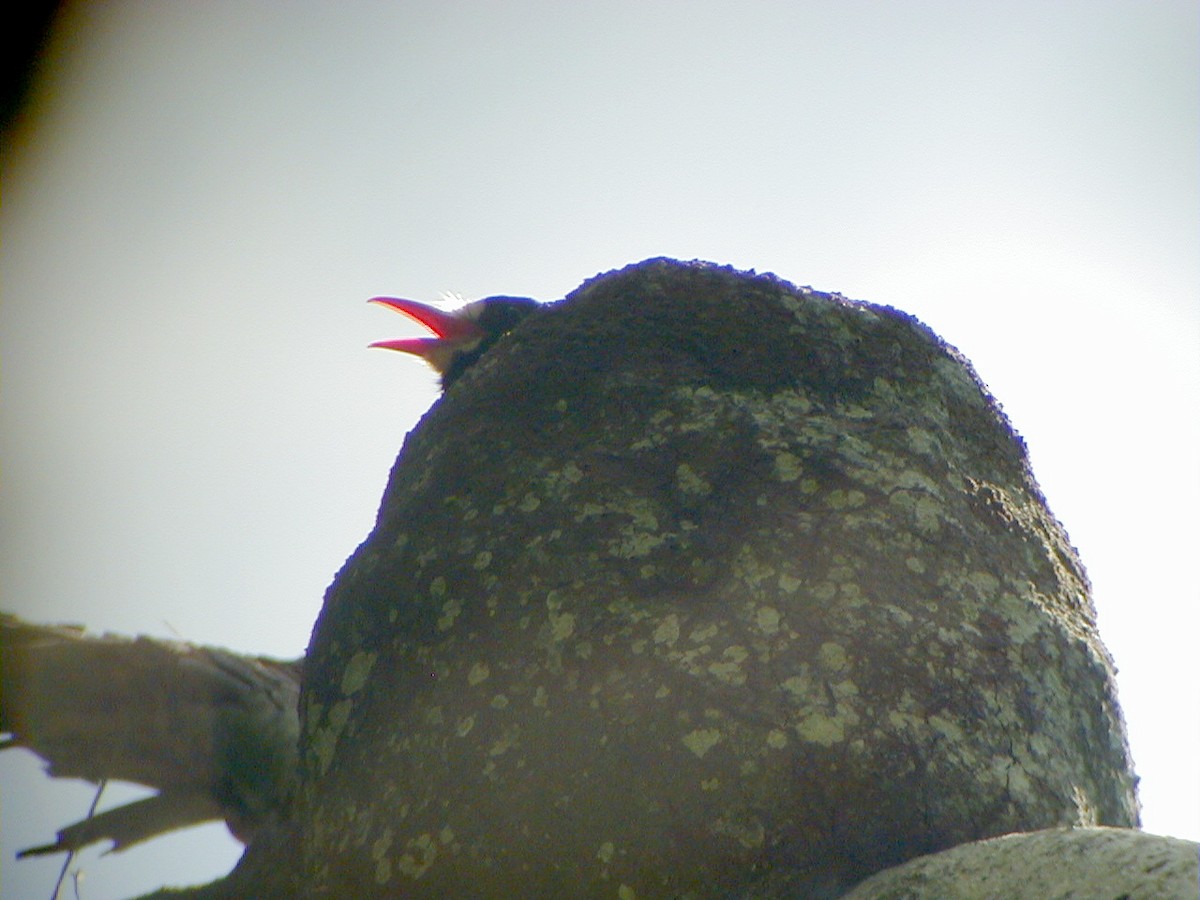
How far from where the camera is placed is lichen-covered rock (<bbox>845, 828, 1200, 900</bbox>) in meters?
1.21

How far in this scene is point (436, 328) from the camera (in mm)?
4219

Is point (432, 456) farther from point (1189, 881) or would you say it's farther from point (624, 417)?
point (1189, 881)

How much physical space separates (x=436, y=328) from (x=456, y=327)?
0.08 m

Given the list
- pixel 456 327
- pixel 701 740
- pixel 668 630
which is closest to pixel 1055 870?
pixel 701 740

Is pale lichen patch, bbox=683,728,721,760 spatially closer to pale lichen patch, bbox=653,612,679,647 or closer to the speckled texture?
the speckled texture

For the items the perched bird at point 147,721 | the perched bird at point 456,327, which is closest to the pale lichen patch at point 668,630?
the perched bird at point 147,721

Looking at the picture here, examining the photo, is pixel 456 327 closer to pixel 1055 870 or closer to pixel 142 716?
pixel 142 716

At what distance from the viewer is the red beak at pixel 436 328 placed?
4176 mm

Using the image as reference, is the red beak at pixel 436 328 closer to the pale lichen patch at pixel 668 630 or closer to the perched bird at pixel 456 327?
the perched bird at pixel 456 327

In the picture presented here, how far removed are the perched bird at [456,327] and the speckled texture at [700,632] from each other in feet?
6.01

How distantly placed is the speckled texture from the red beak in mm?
2008

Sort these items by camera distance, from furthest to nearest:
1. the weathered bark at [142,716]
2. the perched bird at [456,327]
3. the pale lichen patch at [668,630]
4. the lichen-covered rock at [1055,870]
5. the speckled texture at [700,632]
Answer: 1. the perched bird at [456,327]
2. the weathered bark at [142,716]
3. the pale lichen patch at [668,630]
4. the speckled texture at [700,632]
5. the lichen-covered rock at [1055,870]

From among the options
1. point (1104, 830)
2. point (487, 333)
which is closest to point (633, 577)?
point (1104, 830)

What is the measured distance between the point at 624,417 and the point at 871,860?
846 millimetres
